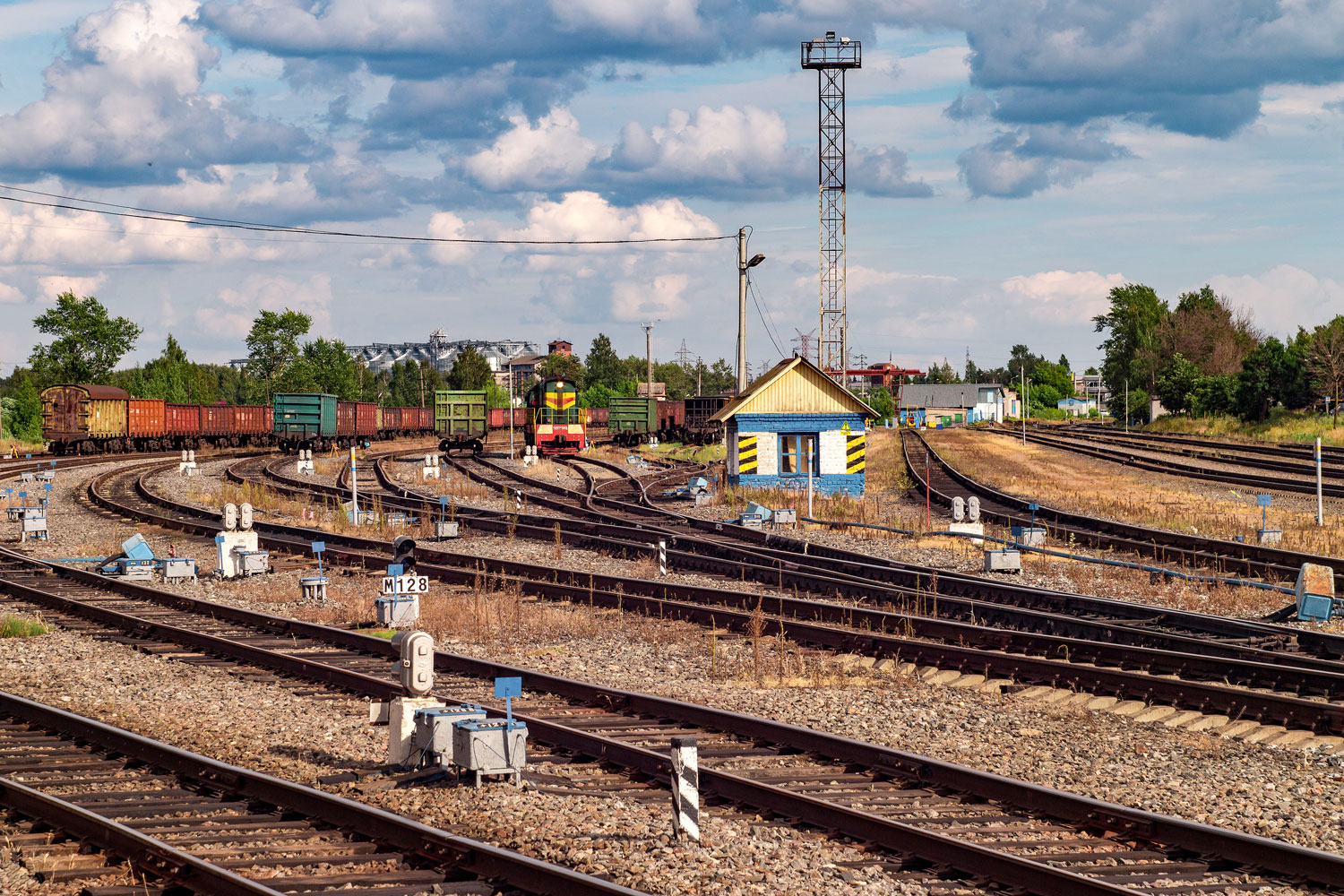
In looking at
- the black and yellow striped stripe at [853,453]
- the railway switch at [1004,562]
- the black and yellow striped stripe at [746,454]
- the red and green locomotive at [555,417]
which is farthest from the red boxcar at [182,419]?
the railway switch at [1004,562]

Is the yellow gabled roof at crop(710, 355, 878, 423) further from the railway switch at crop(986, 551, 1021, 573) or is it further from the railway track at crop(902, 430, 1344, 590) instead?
the railway switch at crop(986, 551, 1021, 573)

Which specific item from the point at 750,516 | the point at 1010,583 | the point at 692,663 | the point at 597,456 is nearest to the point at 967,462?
the point at 597,456

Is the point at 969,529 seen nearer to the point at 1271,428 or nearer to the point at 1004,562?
the point at 1004,562

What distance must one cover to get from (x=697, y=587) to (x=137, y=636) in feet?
24.3

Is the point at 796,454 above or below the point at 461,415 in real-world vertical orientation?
below

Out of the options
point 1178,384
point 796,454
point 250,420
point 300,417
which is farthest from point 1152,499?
point 1178,384

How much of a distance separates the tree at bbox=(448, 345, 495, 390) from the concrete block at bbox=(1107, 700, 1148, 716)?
12156cm

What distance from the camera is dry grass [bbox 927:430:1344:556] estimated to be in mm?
24594

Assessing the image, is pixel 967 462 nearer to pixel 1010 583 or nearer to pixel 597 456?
pixel 597 456

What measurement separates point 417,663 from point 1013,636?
709cm

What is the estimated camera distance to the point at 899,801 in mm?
8281

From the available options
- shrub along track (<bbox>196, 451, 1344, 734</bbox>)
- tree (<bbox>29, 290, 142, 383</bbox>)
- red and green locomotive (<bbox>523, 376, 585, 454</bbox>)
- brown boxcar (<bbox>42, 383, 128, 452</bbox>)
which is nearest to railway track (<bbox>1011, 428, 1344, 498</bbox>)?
shrub along track (<bbox>196, 451, 1344, 734</bbox>)

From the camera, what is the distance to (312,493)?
111 ft

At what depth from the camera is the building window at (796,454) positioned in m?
32.6
